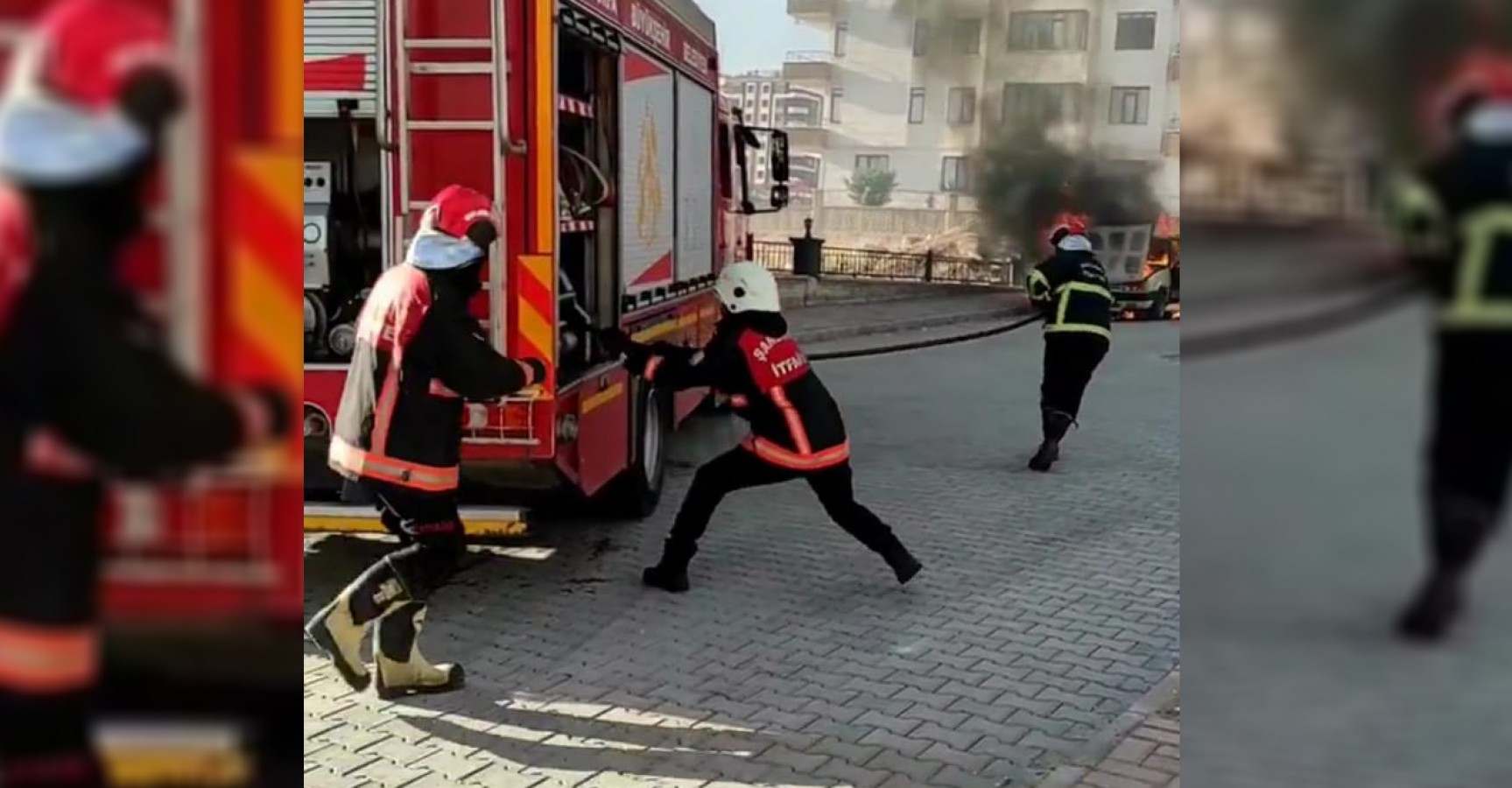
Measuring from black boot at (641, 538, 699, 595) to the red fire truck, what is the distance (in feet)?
1.37

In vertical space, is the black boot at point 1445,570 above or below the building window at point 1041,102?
below

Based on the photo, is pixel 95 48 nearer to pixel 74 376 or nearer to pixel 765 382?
pixel 74 376

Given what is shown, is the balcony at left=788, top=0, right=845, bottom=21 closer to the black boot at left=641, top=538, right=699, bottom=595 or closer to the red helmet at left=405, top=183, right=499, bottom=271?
the black boot at left=641, top=538, right=699, bottom=595

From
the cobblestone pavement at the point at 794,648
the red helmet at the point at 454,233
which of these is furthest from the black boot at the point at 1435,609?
the red helmet at the point at 454,233

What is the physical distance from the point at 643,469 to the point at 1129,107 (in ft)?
14.4

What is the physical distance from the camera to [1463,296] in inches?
35.6

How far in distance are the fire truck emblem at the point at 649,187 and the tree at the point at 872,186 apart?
2.11 meters

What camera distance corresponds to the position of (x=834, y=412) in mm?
5578

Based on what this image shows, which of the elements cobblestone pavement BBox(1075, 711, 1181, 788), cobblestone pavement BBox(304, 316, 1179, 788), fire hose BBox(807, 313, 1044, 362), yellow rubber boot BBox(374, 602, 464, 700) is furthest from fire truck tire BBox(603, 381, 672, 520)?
fire hose BBox(807, 313, 1044, 362)

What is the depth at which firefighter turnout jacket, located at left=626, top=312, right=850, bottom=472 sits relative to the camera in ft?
17.6

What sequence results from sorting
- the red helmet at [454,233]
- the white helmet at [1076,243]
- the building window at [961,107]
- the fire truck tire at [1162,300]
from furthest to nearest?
the white helmet at [1076,243] → the building window at [961,107] → the red helmet at [454,233] → the fire truck tire at [1162,300]

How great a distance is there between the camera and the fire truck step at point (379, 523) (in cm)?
521

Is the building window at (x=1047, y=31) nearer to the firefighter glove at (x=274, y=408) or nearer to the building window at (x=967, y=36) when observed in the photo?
the building window at (x=967, y=36)

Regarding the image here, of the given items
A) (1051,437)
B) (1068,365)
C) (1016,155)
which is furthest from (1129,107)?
(1051,437)
